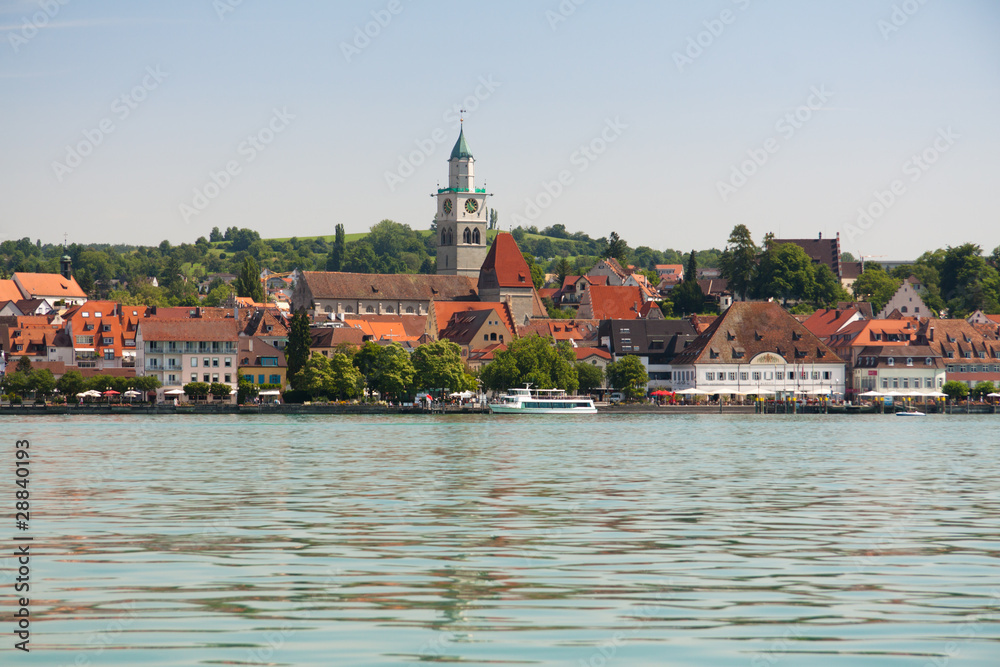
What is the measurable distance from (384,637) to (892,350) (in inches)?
4884

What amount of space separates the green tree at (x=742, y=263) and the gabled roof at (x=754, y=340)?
133 feet

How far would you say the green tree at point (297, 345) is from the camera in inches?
4769

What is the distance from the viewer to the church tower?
191 m

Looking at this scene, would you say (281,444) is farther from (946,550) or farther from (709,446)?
(946,550)

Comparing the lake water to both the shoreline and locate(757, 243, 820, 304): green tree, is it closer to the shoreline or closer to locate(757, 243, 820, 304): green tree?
the shoreline

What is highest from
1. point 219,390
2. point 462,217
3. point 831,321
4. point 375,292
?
point 462,217

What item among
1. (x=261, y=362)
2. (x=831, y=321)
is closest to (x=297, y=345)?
(x=261, y=362)

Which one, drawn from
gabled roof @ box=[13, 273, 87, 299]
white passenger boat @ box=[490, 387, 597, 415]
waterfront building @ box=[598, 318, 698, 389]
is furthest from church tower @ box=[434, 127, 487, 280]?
white passenger boat @ box=[490, 387, 597, 415]

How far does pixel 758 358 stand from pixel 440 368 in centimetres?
3274

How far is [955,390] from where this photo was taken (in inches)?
4995

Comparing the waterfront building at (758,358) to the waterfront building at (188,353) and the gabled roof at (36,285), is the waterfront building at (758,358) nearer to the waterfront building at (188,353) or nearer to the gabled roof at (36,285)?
the waterfront building at (188,353)

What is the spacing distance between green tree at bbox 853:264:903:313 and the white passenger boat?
8084 cm

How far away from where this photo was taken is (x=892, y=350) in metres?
133

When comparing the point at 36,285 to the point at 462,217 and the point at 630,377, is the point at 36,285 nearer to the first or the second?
the point at 462,217
